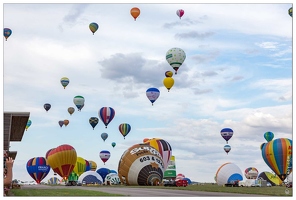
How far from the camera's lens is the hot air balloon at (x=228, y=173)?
2265 inches

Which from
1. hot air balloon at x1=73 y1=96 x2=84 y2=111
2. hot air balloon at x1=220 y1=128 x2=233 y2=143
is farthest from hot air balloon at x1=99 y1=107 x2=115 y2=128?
hot air balloon at x1=220 y1=128 x2=233 y2=143

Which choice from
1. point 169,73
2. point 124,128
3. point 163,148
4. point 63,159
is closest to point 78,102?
point 124,128

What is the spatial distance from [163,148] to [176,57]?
11709 millimetres

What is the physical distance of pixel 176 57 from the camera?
5891 centimetres

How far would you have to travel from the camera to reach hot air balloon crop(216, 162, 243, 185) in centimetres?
5753

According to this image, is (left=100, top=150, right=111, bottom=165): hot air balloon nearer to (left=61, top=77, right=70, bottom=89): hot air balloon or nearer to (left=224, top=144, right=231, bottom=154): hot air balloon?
(left=61, top=77, right=70, bottom=89): hot air balloon

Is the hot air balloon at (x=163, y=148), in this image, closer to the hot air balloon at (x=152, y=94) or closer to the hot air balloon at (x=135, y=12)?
the hot air balloon at (x=152, y=94)

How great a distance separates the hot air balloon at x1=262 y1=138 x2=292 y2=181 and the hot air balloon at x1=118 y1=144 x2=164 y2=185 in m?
11.2

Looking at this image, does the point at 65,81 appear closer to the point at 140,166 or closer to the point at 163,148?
the point at 163,148

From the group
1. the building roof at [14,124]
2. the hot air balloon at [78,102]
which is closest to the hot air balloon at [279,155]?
the building roof at [14,124]

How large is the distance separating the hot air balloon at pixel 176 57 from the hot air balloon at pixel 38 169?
21.4 meters

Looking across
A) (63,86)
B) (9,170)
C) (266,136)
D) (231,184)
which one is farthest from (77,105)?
(9,170)

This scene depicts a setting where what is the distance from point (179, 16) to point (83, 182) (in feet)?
83.1

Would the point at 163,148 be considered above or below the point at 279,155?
above
